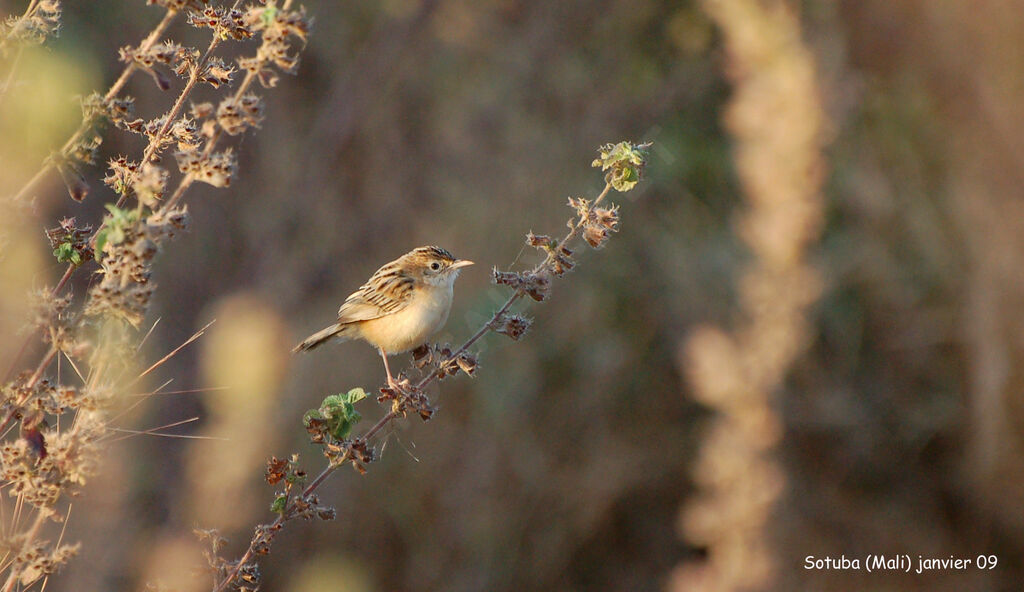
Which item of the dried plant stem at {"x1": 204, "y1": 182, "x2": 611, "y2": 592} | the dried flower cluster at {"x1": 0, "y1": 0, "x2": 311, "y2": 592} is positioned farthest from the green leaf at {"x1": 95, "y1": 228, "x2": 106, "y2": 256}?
the dried plant stem at {"x1": 204, "y1": 182, "x2": 611, "y2": 592}

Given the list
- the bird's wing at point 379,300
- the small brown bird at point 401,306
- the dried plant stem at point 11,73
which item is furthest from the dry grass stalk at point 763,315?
the dried plant stem at point 11,73

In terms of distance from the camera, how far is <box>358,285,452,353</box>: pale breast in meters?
3.36

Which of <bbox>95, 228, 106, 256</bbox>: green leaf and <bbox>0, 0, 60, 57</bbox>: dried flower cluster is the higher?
<bbox>0, 0, 60, 57</bbox>: dried flower cluster

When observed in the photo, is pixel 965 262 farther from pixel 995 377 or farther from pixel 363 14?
pixel 363 14

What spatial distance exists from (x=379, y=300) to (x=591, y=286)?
2310 millimetres

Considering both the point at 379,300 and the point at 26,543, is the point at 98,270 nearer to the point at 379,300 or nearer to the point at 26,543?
the point at 26,543

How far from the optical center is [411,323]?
3.39 m

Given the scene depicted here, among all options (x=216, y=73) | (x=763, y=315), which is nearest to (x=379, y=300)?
(x=763, y=315)

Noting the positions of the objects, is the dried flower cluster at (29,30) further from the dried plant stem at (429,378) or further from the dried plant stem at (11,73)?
the dried plant stem at (429,378)

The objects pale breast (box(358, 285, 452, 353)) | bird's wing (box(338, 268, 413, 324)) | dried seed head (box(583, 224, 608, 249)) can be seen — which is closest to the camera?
dried seed head (box(583, 224, 608, 249))

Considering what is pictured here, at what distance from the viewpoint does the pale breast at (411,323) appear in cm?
336

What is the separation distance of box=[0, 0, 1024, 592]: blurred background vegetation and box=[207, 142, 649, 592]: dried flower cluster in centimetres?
237

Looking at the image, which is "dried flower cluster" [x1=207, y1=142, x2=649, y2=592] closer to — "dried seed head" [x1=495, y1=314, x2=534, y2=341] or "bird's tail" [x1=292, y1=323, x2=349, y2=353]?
"dried seed head" [x1=495, y1=314, x2=534, y2=341]

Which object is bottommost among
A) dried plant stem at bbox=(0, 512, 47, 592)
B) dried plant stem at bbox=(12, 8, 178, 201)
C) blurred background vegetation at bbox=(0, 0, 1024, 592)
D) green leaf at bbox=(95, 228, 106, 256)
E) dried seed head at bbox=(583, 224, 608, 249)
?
dried plant stem at bbox=(0, 512, 47, 592)
